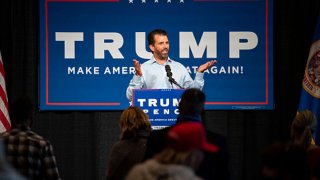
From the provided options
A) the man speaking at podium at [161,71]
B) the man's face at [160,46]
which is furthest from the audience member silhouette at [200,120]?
the man's face at [160,46]

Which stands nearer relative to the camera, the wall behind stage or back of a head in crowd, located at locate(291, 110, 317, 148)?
back of a head in crowd, located at locate(291, 110, 317, 148)

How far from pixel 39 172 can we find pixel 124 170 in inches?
25.6

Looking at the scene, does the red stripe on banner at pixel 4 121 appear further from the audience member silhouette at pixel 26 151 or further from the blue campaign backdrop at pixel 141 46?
the audience member silhouette at pixel 26 151

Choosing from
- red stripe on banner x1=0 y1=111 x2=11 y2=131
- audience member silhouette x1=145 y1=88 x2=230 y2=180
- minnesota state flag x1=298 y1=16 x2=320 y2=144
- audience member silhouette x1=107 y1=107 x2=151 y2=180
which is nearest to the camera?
audience member silhouette x1=145 y1=88 x2=230 y2=180

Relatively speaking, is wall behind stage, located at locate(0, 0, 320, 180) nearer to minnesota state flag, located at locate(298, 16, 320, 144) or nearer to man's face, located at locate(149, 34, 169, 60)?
minnesota state flag, located at locate(298, 16, 320, 144)

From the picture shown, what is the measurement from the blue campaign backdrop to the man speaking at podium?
0.06 meters

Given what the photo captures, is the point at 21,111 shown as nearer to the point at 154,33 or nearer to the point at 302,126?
the point at 302,126

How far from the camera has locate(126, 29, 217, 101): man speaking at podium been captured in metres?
6.23

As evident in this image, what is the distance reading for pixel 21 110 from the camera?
332 centimetres

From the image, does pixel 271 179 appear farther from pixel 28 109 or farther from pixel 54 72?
pixel 54 72

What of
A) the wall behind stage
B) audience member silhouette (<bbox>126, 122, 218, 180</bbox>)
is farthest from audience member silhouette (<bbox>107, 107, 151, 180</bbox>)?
the wall behind stage

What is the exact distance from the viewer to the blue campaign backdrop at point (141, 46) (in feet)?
20.6

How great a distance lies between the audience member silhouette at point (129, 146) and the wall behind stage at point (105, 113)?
8.28 feet

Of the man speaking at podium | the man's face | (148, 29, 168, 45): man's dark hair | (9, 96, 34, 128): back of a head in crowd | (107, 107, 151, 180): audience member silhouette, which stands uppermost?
(148, 29, 168, 45): man's dark hair
